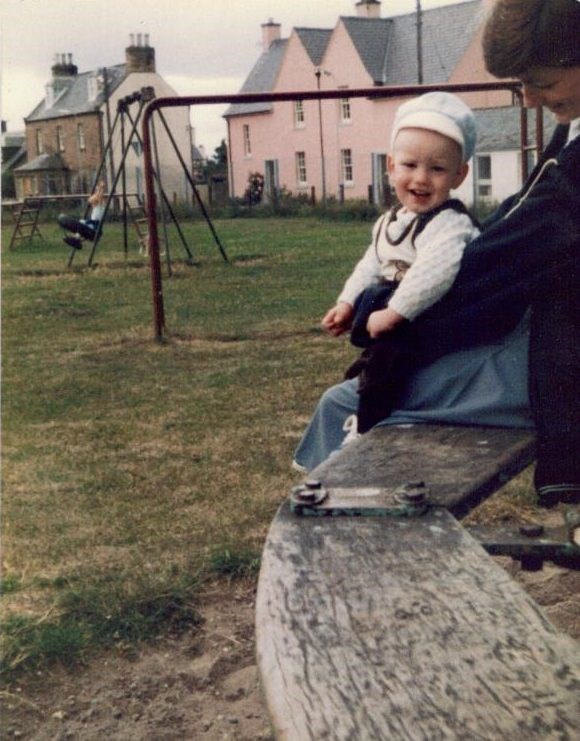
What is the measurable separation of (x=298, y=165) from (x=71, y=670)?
4234cm

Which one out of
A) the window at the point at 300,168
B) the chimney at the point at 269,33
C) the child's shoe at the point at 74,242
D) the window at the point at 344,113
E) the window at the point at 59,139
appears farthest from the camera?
the window at the point at 59,139

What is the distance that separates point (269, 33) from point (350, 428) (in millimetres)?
48289

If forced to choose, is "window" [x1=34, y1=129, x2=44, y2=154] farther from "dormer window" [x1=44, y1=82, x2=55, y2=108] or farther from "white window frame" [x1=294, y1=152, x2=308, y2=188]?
"white window frame" [x1=294, y1=152, x2=308, y2=188]

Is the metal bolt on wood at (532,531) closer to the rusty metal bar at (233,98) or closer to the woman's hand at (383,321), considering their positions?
the woman's hand at (383,321)

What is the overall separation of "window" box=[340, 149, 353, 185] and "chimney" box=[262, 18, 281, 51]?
9.41 metres

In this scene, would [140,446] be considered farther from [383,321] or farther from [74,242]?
[74,242]

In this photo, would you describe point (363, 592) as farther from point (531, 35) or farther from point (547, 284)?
point (531, 35)

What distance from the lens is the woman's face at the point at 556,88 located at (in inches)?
95.3

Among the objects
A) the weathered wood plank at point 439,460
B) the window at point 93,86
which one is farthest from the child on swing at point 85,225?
the window at point 93,86

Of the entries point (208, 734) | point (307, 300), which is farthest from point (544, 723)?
point (307, 300)

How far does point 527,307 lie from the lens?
2.47 meters

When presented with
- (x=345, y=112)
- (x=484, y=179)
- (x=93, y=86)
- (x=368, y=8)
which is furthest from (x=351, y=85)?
(x=93, y=86)

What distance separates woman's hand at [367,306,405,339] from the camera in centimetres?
246

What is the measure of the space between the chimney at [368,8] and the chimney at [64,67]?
13247 mm
